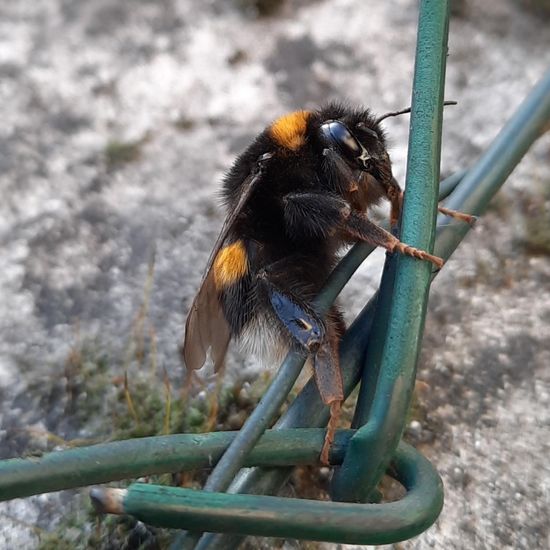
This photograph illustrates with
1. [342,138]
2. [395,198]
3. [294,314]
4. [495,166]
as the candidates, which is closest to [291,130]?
[342,138]

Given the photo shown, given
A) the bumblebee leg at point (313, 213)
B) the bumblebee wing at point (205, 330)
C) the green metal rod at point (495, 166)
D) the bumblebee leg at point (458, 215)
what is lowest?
the bumblebee wing at point (205, 330)

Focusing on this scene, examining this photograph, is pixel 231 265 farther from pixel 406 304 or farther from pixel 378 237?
pixel 406 304

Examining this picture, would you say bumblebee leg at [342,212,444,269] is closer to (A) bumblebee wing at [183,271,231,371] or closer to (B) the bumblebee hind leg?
(B) the bumblebee hind leg

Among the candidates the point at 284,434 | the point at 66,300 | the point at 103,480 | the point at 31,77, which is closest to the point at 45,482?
the point at 103,480

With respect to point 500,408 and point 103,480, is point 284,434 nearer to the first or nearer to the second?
point 103,480

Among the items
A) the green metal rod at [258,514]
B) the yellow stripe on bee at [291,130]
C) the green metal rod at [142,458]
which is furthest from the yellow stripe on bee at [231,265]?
the green metal rod at [258,514]

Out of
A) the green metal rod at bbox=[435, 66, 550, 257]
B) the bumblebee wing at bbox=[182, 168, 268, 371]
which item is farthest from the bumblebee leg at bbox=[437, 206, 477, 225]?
the bumblebee wing at bbox=[182, 168, 268, 371]

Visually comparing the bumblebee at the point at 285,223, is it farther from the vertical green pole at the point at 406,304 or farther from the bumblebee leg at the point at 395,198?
the vertical green pole at the point at 406,304
